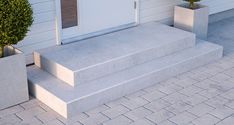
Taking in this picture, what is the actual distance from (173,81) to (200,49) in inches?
32.1

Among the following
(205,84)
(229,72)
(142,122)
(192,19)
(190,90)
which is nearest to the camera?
(142,122)

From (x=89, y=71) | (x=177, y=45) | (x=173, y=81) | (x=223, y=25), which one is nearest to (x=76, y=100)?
(x=89, y=71)

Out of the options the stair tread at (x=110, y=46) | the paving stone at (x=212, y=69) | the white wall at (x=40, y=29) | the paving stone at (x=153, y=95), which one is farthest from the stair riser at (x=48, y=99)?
the paving stone at (x=212, y=69)

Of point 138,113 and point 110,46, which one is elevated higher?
point 110,46

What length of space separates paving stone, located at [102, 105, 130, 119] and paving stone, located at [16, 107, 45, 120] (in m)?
0.68

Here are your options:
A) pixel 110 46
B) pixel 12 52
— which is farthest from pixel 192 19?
pixel 12 52

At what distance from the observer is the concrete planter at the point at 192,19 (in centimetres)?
598

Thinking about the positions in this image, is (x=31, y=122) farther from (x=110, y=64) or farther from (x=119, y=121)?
(x=110, y=64)

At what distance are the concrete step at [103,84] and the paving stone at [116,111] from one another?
0.51ft

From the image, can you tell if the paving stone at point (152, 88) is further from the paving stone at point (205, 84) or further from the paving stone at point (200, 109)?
the paving stone at point (200, 109)

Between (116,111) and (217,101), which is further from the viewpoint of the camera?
(217,101)

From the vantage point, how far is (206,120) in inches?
162

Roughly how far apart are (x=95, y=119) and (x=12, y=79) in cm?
95

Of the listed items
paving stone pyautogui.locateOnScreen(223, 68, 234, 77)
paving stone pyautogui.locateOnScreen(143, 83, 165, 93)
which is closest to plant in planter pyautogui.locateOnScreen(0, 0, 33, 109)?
paving stone pyautogui.locateOnScreen(143, 83, 165, 93)
